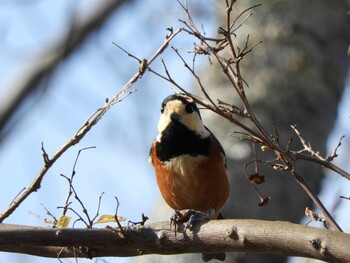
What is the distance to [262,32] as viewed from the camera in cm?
557

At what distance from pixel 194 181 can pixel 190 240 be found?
1.24 metres

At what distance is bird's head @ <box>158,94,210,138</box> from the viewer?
3553 mm

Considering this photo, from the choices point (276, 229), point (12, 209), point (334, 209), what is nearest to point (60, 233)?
point (12, 209)

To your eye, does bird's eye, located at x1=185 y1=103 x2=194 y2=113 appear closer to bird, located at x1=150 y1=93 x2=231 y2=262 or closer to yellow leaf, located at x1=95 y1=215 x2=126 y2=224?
bird, located at x1=150 y1=93 x2=231 y2=262

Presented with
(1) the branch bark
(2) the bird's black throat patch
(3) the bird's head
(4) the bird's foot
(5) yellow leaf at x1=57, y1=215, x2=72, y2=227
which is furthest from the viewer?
(2) the bird's black throat patch

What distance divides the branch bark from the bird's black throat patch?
3.99ft

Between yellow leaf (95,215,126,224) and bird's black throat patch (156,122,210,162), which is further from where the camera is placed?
bird's black throat patch (156,122,210,162)

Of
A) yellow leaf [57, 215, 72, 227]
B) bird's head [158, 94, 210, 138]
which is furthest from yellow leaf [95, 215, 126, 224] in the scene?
bird's head [158, 94, 210, 138]

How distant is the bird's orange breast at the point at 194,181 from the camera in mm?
3635

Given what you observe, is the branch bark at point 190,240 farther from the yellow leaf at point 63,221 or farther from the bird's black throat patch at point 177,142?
the bird's black throat patch at point 177,142

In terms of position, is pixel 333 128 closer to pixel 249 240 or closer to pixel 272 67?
pixel 272 67

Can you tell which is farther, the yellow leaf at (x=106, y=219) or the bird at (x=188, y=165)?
the bird at (x=188, y=165)

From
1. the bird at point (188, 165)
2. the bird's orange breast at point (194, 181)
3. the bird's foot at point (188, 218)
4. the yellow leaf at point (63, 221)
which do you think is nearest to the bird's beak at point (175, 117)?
the bird at point (188, 165)

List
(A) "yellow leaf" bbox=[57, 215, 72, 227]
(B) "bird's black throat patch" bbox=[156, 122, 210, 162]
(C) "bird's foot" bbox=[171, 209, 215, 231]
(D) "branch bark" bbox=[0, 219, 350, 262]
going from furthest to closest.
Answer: (B) "bird's black throat patch" bbox=[156, 122, 210, 162] → (A) "yellow leaf" bbox=[57, 215, 72, 227] → (C) "bird's foot" bbox=[171, 209, 215, 231] → (D) "branch bark" bbox=[0, 219, 350, 262]
